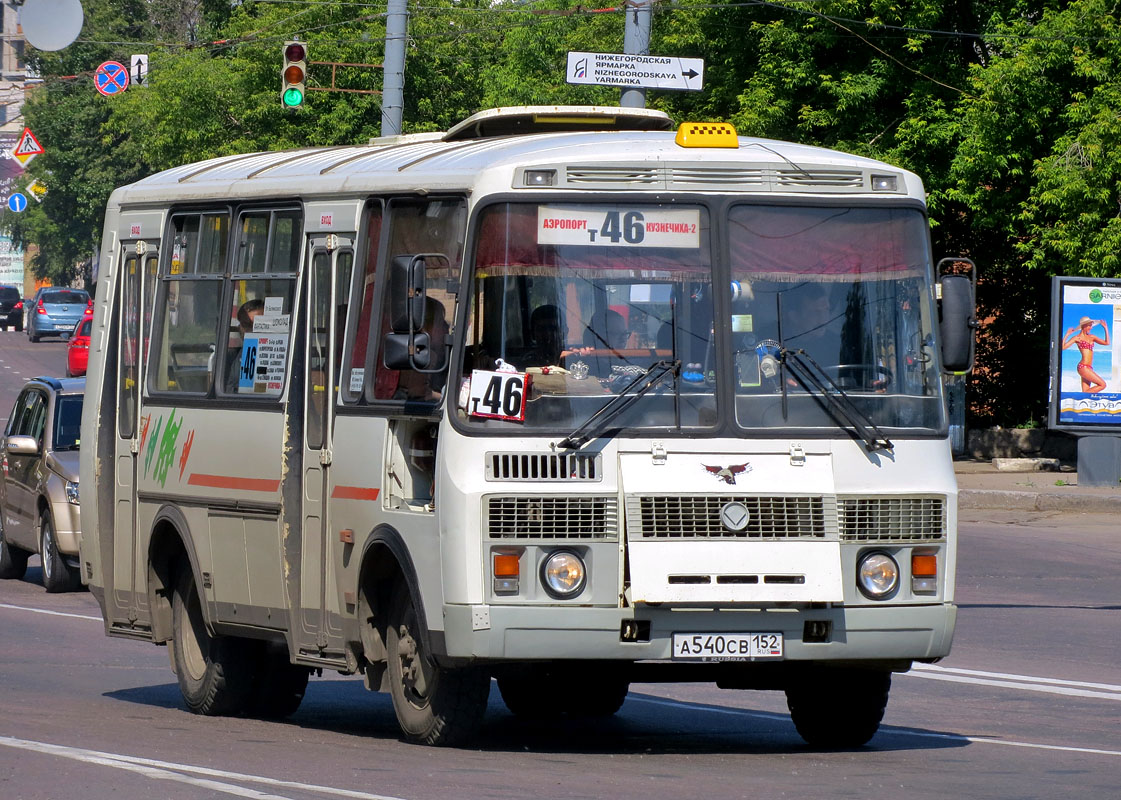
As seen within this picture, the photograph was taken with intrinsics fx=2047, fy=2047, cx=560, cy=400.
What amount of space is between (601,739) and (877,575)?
6.54 ft

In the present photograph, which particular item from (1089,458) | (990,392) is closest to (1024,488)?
(1089,458)

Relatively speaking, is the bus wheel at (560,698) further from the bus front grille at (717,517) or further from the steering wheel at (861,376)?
the steering wheel at (861,376)

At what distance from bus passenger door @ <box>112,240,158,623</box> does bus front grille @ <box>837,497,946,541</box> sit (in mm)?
4463

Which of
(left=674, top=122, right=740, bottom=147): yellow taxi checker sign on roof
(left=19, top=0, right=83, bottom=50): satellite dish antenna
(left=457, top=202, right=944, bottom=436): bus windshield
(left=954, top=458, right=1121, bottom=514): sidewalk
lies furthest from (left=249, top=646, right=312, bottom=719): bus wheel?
(left=954, top=458, right=1121, bottom=514): sidewalk

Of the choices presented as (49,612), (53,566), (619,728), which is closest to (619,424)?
(619,728)

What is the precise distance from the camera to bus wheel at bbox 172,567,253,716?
1079 centimetres

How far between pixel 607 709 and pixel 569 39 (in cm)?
3852

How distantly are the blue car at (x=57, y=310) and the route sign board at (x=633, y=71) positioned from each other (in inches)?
2084

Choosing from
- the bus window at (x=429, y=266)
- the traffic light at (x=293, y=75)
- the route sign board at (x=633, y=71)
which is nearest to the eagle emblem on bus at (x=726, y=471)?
the bus window at (x=429, y=266)

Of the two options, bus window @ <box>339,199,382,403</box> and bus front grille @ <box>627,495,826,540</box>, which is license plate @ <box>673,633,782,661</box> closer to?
bus front grille @ <box>627,495,826,540</box>

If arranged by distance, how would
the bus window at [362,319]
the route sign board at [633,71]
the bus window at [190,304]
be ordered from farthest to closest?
the route sign board at [633,71] < the bus window at [190,304] < the bus window at [362,319]

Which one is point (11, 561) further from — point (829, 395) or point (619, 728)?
point (829, 395)

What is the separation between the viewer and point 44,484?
711 inches

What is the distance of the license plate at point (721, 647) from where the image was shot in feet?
27.1
